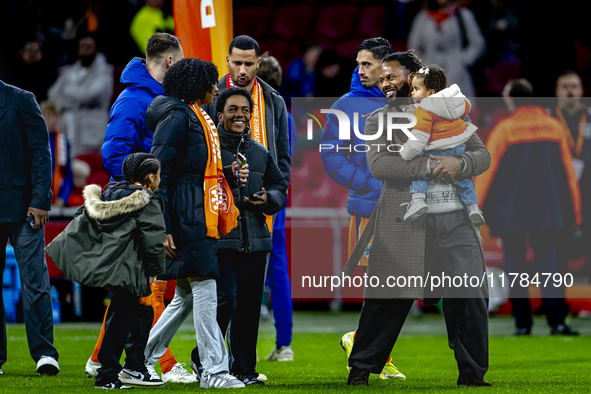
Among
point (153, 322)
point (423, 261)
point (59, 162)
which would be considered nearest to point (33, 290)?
point (153, 322)

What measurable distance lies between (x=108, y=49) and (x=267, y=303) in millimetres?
5567

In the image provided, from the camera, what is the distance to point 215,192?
4430 millimetres

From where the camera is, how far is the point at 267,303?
901 centimetres

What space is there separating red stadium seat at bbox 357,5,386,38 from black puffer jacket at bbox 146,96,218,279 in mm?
8955

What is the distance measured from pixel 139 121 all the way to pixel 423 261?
1878 millimetres

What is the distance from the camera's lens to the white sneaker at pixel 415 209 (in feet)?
14.9

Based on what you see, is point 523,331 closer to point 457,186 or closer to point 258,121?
point 457,186

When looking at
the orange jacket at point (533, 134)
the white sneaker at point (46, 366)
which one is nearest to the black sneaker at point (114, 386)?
the white sneaker at point (46, 366)

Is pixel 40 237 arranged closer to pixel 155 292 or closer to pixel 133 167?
pixel 155 292

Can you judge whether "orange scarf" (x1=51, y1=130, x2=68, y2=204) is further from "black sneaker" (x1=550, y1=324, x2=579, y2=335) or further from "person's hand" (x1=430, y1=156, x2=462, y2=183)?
"person's hand" (x1=430, y1=156, x2=462, y2=183)

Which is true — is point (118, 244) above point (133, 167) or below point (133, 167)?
below

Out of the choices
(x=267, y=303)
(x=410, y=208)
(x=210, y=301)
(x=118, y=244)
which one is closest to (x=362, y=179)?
(x=410, y=208)

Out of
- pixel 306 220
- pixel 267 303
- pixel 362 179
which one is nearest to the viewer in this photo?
pixel 362 179

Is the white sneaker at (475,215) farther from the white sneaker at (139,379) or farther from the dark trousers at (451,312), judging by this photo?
the white sneaker at (139,379)
